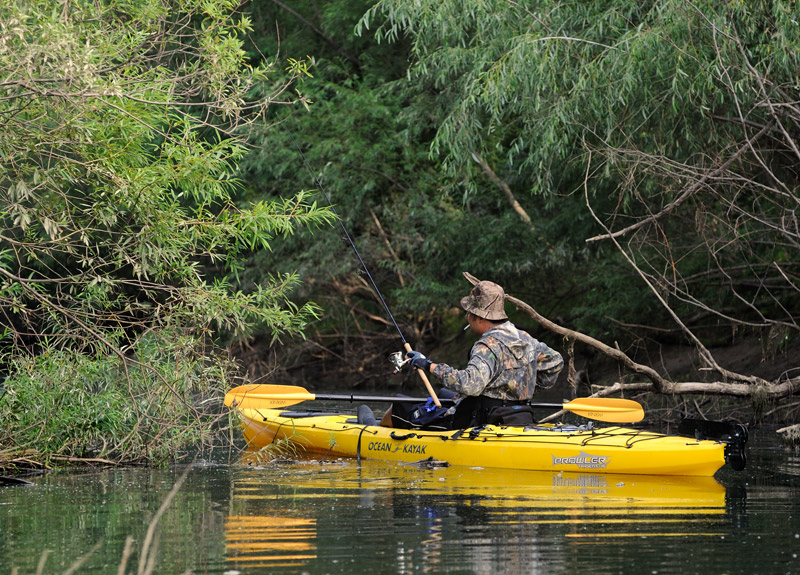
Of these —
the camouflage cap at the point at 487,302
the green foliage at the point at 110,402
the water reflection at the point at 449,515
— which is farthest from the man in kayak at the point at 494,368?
the green foliage at the point at 110,402

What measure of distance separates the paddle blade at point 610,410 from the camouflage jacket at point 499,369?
56cm

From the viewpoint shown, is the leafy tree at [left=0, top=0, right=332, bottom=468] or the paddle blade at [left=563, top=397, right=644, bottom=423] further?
the paddle blade at [left=563, top=397, right=644, bottom=423]

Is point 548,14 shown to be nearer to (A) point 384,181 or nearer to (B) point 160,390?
(B) point 160,390

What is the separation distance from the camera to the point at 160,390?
833 centimetres

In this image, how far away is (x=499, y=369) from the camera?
312 inches

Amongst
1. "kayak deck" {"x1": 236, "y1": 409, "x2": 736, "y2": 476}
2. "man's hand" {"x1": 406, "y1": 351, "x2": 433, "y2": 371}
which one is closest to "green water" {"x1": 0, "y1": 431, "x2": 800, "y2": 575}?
"kayak deck" {"x1": 236, "y1": 409, "x2": 736, "y2": 476}

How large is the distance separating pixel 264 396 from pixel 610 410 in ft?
9.05

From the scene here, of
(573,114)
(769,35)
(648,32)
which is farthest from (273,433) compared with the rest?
(769,35)

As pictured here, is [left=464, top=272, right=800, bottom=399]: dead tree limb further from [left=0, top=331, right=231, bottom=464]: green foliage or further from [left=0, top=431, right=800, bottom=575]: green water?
[left=0, top=331, right=231, bottom=464]: green foliage

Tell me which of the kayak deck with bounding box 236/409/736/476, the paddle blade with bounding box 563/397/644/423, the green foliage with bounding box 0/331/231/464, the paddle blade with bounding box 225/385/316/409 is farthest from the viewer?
the paddle blade with bounding box 225/385/316/409

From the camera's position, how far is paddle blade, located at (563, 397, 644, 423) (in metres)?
8.59

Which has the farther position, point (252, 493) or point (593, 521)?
point (252, 493)

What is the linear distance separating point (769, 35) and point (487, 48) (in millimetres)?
3039

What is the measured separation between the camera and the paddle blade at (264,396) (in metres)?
8.69
